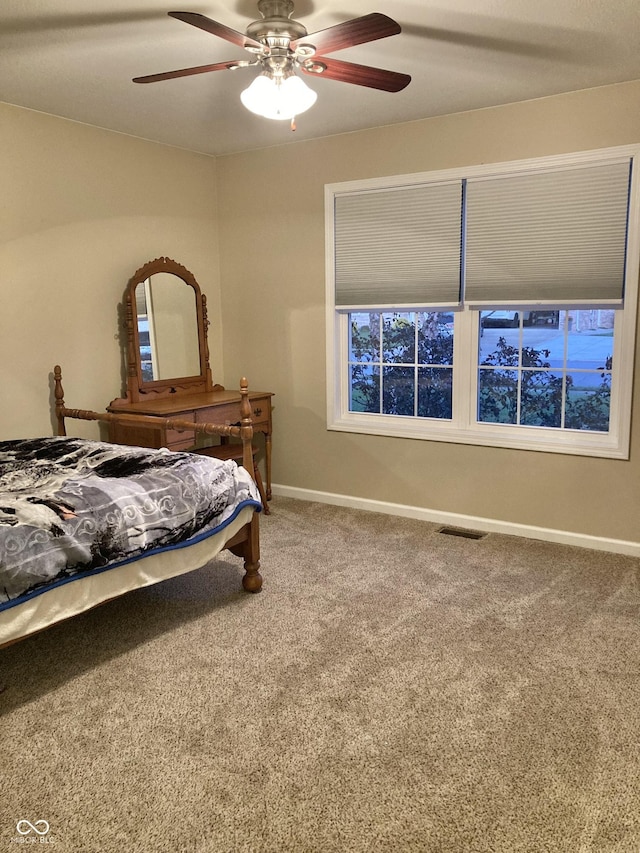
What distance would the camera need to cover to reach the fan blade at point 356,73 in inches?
96.2

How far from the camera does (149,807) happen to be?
6.11 ft

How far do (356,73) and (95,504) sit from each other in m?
1.87

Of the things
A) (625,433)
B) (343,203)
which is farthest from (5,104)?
(625,433)

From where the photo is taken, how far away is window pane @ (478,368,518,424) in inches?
161

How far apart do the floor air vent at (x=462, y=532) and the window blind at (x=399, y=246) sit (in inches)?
53.8

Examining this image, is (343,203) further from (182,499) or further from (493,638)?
(493,638)

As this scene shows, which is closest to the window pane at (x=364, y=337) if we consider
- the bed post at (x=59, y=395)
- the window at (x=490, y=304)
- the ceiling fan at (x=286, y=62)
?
the window at (x=490, y=304)

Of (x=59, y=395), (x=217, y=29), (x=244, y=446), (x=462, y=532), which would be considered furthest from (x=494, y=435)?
(x=217, y=29)

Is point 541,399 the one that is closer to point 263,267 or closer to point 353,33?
point 263,267

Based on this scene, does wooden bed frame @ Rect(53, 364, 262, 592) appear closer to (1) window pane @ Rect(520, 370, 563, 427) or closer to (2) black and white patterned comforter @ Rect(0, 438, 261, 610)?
(2) black and white patterned comforter @ Rect(0, 438, 261, 610)

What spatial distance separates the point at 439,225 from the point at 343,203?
2.30 ft

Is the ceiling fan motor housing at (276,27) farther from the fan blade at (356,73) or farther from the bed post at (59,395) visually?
the bed post at (59,395)

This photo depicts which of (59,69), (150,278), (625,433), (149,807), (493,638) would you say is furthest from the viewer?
(150,278)

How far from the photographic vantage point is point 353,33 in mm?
2184
